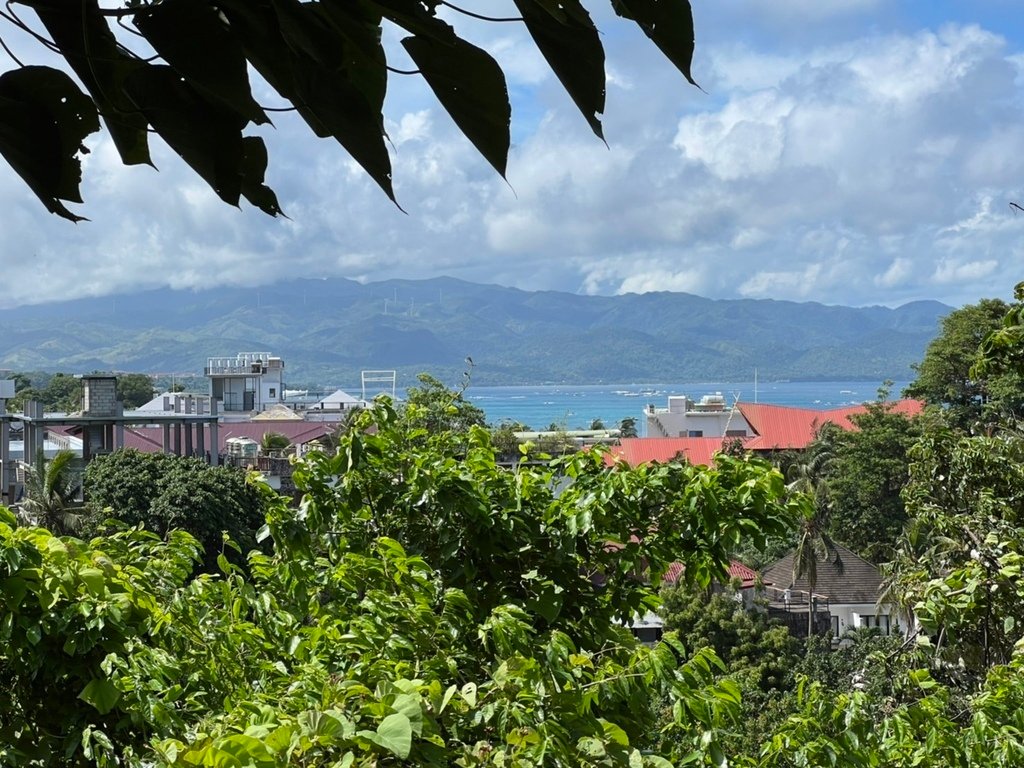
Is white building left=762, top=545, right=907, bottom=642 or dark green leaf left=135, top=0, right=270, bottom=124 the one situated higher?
dark green leaf left=135, top=0, right=270, bottom=124

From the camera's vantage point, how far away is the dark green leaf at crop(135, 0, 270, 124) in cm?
41

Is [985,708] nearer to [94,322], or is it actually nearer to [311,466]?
[311,466]

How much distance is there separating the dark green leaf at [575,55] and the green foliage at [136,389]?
190 ft

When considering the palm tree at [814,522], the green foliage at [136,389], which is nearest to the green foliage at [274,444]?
the palm tree at [814,522]

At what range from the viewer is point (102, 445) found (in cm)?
2477

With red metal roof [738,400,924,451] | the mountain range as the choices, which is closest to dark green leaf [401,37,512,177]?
red metal roof [738,400,924,451]

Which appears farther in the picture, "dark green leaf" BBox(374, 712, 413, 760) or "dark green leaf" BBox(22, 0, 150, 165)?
"dark green leaf" BBox(374, 712, 413, 760)

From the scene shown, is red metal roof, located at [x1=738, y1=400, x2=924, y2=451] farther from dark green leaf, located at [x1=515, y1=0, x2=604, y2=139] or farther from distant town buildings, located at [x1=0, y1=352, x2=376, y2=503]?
dark green leaf, located at [x1=515, y1=0, x2=604, y2=139]

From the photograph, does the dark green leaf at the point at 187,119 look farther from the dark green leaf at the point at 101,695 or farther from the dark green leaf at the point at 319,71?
the dark green leaf at the point at 101,695

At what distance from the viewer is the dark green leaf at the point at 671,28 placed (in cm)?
41

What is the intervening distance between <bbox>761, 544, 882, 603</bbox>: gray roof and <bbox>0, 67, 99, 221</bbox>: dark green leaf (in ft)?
67.8

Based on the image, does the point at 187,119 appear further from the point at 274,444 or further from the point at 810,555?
the point at 274,444

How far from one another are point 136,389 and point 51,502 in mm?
43923

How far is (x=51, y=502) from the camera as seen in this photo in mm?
15727
